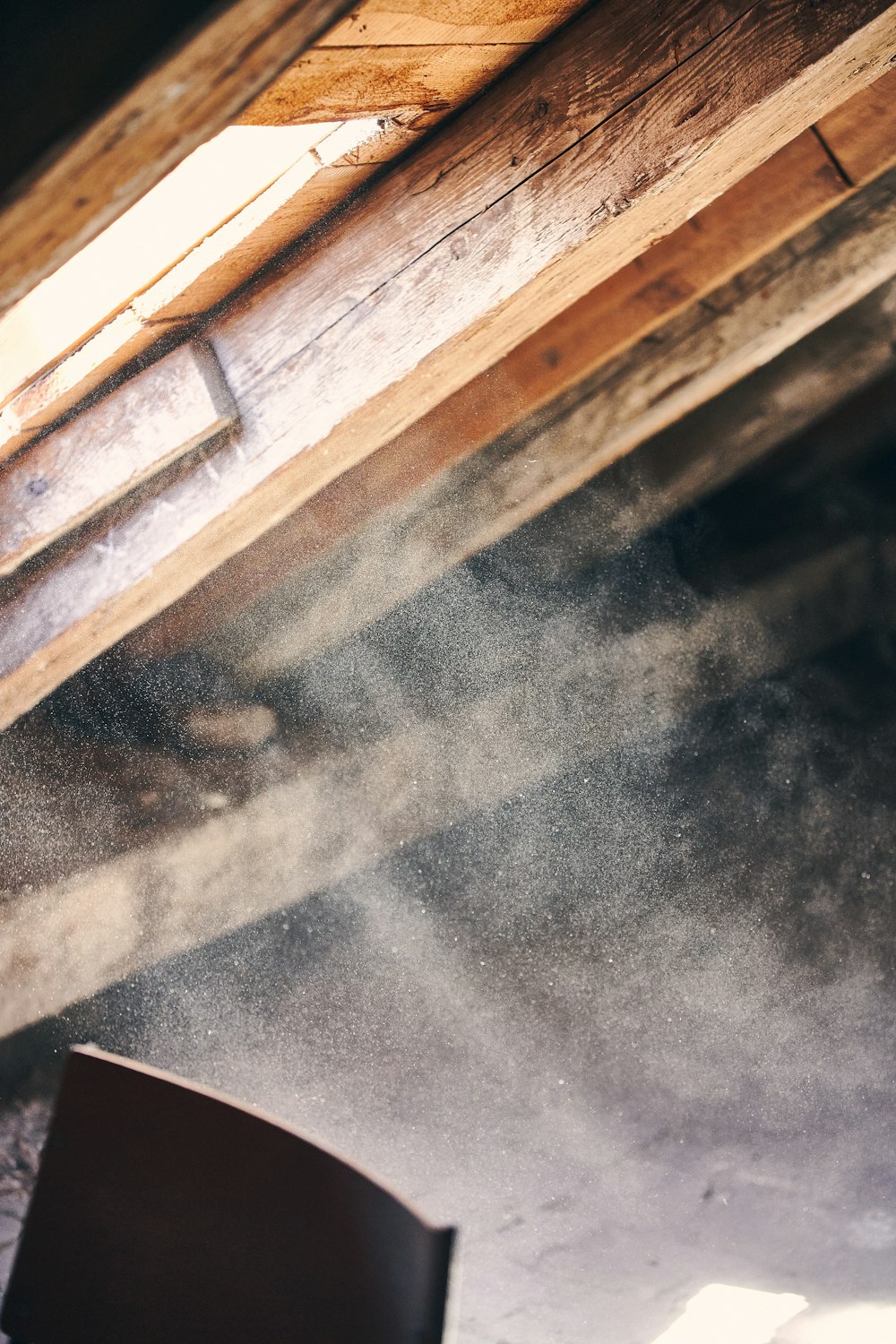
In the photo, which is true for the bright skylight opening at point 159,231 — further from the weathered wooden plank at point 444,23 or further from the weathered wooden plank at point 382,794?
the weathered wooden plank at point 382,794

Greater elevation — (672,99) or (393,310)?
(672,99)

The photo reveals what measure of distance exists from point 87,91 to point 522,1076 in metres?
2.22

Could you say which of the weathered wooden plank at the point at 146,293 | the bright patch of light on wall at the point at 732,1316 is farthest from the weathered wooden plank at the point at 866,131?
the bright patch of light on wall at the point at 732,1316

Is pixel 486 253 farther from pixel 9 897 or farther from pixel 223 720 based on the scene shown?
pixel 9 897

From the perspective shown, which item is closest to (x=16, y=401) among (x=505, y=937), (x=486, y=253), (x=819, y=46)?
(x=486, y=253)

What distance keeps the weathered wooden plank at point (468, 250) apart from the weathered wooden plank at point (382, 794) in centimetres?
79

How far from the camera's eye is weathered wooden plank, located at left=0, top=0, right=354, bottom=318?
57cm

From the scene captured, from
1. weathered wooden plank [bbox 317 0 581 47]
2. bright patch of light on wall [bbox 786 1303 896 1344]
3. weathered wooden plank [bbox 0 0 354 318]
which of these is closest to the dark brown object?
weathered wooden plank [bbox 0 0 354 318]

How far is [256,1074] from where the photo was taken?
2.19 metres

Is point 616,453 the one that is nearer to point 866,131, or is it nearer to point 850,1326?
point 866,131

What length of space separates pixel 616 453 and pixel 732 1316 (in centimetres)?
250

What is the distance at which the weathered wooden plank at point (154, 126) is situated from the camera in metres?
0.57

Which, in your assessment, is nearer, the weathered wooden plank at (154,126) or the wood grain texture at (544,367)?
the weathered wooden plank at (154,126)

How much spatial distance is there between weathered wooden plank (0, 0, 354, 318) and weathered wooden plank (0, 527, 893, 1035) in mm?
1641
